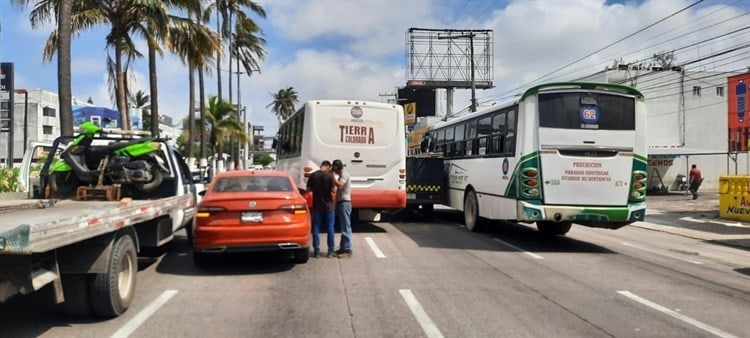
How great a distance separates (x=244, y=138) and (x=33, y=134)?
38652 mm

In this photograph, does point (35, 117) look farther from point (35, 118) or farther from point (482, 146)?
point (482, 146)

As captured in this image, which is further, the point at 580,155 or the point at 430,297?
the point at 580,155

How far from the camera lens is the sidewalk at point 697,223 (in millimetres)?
15073

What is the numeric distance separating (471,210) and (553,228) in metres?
1.99

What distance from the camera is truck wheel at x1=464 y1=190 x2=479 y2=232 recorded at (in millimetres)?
14414

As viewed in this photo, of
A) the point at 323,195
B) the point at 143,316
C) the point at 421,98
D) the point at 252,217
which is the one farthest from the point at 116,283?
the point at 421,98

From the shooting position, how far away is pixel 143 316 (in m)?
6.30

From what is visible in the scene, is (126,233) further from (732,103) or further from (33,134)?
(33,134)

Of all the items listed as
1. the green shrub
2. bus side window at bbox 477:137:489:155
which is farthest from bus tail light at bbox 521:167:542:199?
the green shrub

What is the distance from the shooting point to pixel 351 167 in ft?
46.3

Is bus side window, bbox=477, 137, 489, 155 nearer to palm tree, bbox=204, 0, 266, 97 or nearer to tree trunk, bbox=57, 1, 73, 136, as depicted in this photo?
tree trunk, bbox=57, 1, 73, 136

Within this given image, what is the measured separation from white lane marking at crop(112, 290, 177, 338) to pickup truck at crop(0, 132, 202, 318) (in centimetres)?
20

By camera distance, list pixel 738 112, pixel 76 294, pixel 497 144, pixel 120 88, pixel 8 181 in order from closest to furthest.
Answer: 1. pixel 76 294
2. pixel 497 144
3. pixel 8 181
4. pixel 120 88
5. pixel 738 112

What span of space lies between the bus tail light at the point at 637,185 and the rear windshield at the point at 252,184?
6667 millimetres
